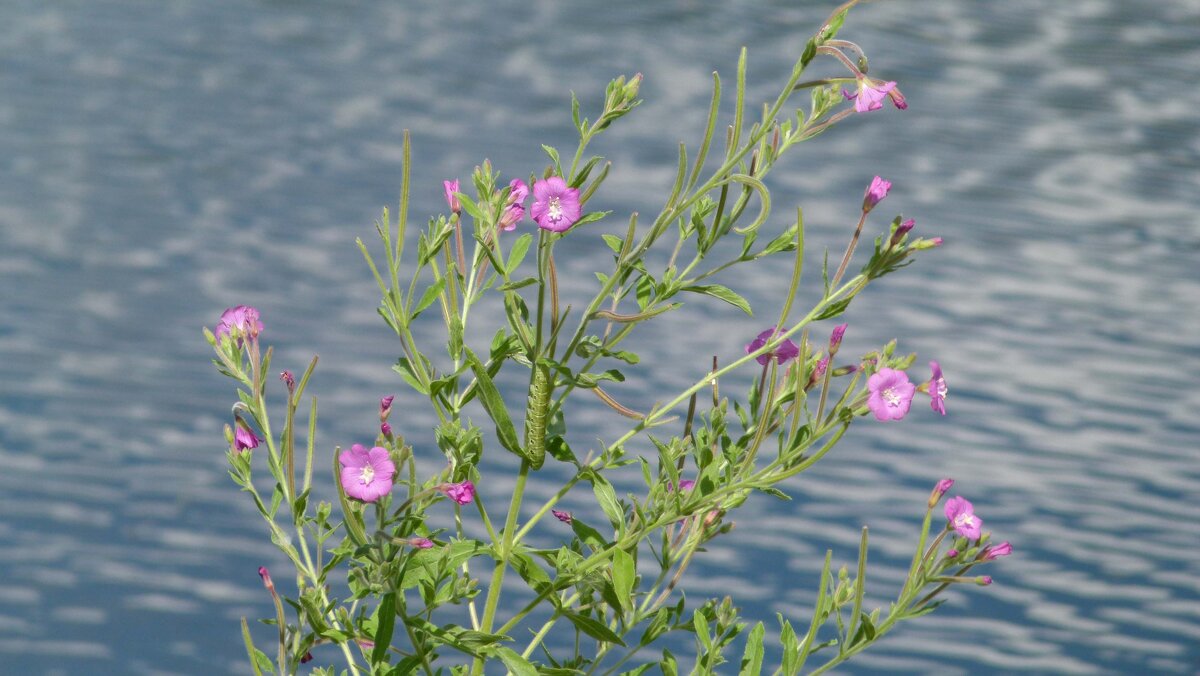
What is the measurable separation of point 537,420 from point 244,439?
0.36 m

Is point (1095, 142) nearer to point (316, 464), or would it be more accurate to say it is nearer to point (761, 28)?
point (761, 28)

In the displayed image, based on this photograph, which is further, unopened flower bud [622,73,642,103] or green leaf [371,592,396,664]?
unopened flower bud [622,73,642,103]

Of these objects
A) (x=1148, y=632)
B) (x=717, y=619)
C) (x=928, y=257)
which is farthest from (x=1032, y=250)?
(x=717, y=619)

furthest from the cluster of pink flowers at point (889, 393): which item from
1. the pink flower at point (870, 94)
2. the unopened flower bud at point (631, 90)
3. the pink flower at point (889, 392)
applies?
the unopened flower bud at point (631, 90)

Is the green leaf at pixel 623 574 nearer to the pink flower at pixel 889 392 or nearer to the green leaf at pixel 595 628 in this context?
the green leaf at pixel 595 628

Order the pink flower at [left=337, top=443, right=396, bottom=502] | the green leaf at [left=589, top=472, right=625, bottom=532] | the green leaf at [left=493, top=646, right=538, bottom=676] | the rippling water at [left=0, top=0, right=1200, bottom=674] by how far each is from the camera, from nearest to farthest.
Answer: the pink flower at [left=337, top=443, right=396, bottom=502], the green leaf at [left=493, top=646, right=538, bottom=676], the green leaf at [left=589, top=472, right=625, bottom=532], the rippling water at [left=0, top=0, right=1200, bottom=674]

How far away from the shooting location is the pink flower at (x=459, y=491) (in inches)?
59.5

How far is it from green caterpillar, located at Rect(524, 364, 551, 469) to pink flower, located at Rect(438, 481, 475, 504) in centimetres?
11

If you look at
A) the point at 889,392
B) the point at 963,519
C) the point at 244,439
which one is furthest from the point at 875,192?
the point at 244,439

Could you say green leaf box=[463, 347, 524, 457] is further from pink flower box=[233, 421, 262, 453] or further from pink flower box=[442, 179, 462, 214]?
pink flower box=[233, 421, 262, 453]

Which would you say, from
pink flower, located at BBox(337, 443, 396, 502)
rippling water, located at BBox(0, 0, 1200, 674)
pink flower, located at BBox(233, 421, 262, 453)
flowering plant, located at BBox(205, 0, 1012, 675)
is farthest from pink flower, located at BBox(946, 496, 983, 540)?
rippling water, located at BBox(0, 0, 1200, 674)

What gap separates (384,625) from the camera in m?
1.56

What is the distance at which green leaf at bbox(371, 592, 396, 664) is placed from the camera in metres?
1.53

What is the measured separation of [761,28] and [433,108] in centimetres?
344
